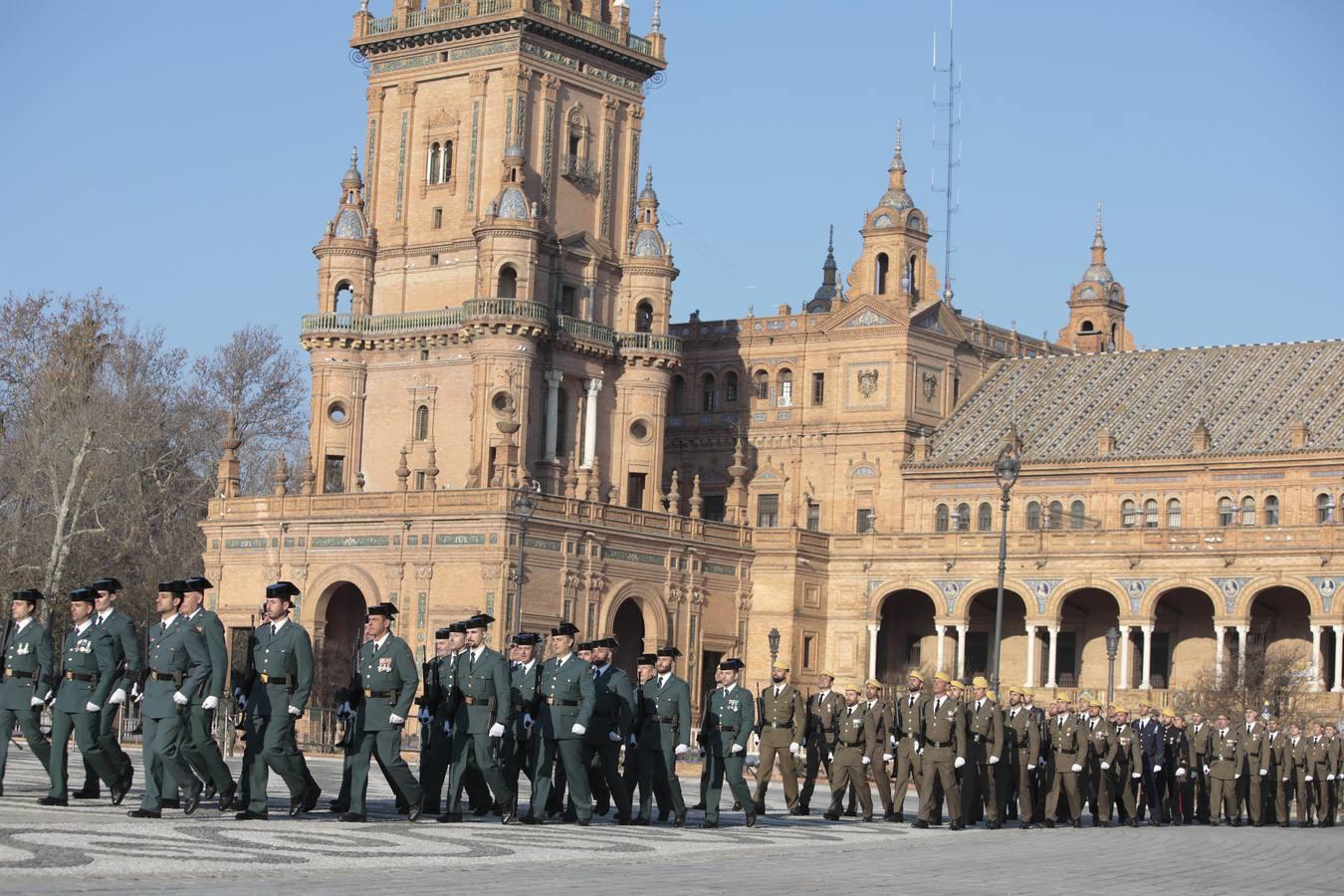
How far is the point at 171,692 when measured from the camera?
23.2 meters

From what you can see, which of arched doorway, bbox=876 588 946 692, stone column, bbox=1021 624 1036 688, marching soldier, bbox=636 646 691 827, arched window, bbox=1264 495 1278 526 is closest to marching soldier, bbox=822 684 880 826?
marching soldier, bbox=636 646 691 827

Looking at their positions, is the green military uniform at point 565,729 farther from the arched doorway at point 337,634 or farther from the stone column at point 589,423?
the stone column at point 589,423

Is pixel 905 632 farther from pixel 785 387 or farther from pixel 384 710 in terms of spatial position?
pixel 384 710

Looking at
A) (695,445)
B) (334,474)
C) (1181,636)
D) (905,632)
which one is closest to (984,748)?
(1181,636)

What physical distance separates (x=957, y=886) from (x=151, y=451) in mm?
64607

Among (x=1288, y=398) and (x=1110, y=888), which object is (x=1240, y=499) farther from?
(x=1110, y=888)

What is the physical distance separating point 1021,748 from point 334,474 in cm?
4491

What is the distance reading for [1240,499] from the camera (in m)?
73.9

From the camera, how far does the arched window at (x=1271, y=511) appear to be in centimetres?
7300

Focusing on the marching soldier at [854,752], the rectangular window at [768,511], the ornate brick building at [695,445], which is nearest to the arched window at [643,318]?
the ornate brick building at [695,445]

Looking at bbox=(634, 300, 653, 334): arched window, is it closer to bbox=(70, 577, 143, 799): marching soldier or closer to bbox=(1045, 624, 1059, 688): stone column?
bbox=(1045, 624, 1059, 688): stone column

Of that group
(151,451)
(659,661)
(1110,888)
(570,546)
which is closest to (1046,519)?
(570,546)

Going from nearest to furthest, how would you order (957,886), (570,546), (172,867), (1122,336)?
(172,867)
(957,886)
(570,546)
(1122,336)

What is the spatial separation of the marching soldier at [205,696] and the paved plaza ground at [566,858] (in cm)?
45
